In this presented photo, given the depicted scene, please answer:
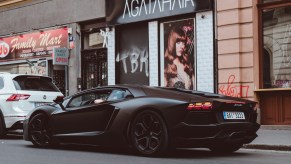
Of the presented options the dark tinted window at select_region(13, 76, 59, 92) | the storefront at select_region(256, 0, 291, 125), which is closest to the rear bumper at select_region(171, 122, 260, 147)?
the dark tinted window at select_region(13, 76, 59, 92)

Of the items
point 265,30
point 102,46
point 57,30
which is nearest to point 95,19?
point 102,46

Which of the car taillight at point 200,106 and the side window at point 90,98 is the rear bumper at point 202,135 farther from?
the side window at point 90,98

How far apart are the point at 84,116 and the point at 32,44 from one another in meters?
14.6

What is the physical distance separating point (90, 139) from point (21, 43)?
15733mm

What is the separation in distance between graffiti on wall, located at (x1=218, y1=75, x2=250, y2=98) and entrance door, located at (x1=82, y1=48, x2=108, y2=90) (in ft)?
19.0

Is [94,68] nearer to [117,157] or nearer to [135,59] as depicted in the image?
[135,59]

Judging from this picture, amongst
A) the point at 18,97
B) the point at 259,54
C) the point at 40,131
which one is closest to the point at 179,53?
the point at 259,54

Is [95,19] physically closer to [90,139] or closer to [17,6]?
[17,6]

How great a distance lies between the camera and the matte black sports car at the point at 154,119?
311 inches

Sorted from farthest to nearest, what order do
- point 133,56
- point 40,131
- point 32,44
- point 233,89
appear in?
point 32,44 → point 133,56 → point 233,89 → point 40,131

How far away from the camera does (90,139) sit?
909 centimetres

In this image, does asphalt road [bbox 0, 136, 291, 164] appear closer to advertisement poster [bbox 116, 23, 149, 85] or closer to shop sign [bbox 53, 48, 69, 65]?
advertisement poster [bbox 116, 23, 149, 85]

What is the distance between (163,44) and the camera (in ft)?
58.2

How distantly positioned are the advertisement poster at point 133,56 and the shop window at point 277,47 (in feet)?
A: 15.4
